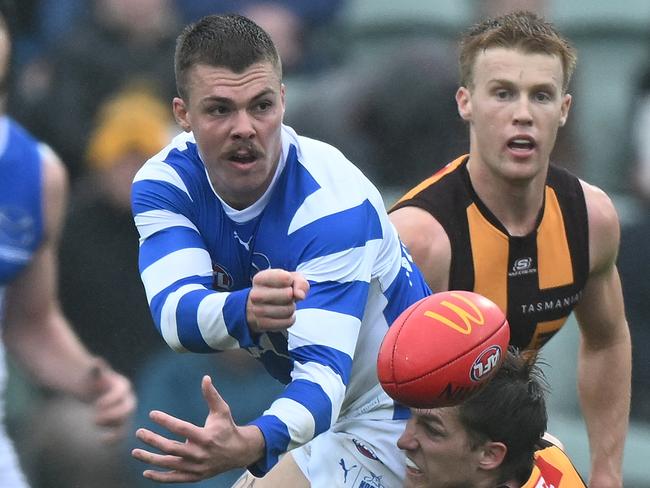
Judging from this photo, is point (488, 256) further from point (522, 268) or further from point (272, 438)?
point (272, 438)

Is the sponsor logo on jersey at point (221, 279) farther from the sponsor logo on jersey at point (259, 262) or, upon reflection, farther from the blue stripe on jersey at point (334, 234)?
the blue stripe on jersey at point (334, 234)

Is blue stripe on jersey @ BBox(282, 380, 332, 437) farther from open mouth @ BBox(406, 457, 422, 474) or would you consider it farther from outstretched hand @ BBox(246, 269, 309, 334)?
open mouth @ BBox(406, 457, 422, 474)

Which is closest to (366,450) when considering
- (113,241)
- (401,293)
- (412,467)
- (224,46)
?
(412,467)

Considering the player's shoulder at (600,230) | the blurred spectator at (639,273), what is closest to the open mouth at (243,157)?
Answer: the player's shoulder at (600,230)

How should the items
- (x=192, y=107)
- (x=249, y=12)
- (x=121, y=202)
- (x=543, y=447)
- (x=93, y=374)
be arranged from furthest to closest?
(x=249, y=12) → (x=121, y=202) → (x=93, y=374) → (x=543, y=447) → (x=192, y=107)

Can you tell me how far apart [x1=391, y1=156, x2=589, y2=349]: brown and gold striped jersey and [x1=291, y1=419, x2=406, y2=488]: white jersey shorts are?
27.0 inches

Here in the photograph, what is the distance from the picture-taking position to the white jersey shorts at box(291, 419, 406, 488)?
435 centimetres

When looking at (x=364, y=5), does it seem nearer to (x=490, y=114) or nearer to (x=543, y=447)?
(x=490, y=114)

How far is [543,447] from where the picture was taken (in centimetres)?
465

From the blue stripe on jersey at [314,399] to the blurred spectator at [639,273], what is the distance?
12.3ft

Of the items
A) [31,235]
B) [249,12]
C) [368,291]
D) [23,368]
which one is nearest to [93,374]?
[31,235]

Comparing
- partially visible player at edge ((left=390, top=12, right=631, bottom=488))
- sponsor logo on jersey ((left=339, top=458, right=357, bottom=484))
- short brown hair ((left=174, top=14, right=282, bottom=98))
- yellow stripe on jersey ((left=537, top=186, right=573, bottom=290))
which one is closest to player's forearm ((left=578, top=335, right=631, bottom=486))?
partially visible player at edge ((left=390, top=12, right=631, bottom=488))

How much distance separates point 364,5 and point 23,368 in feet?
8.72

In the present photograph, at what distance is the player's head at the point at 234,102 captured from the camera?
3.93 m
